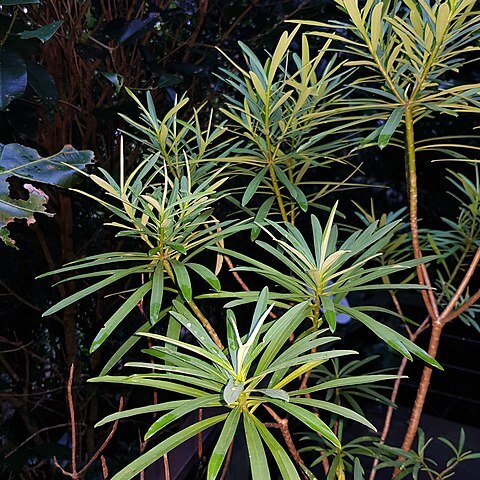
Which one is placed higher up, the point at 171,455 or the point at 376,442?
the point at 376,442

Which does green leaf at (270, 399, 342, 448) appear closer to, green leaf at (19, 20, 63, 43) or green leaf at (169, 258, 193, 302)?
green leaf at (169, 258, 193, 302)

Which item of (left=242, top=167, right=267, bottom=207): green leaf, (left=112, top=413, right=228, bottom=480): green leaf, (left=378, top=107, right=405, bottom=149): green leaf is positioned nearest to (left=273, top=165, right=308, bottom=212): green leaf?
(left=242, top=167, right=267, bottom=207): green leaf

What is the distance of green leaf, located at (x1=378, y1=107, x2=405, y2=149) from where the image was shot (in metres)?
0.66

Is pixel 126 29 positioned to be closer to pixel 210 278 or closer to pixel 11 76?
pixel 11 76

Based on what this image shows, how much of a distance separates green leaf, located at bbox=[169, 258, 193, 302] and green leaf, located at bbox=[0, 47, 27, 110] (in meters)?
0.38

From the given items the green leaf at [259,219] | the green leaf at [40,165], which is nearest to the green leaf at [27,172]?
the green leaf at [40,165]

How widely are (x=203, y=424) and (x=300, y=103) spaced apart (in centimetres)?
52

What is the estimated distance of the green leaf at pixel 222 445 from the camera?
0.45 meters

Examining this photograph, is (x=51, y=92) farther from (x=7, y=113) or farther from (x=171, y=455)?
(x=171, y=455)

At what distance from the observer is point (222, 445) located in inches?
18.3

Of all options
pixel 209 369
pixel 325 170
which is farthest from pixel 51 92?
pixel 325 170

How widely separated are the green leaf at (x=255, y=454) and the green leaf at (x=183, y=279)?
166 millimetres

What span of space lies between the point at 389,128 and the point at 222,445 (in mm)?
450

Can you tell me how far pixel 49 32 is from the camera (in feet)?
2.56
